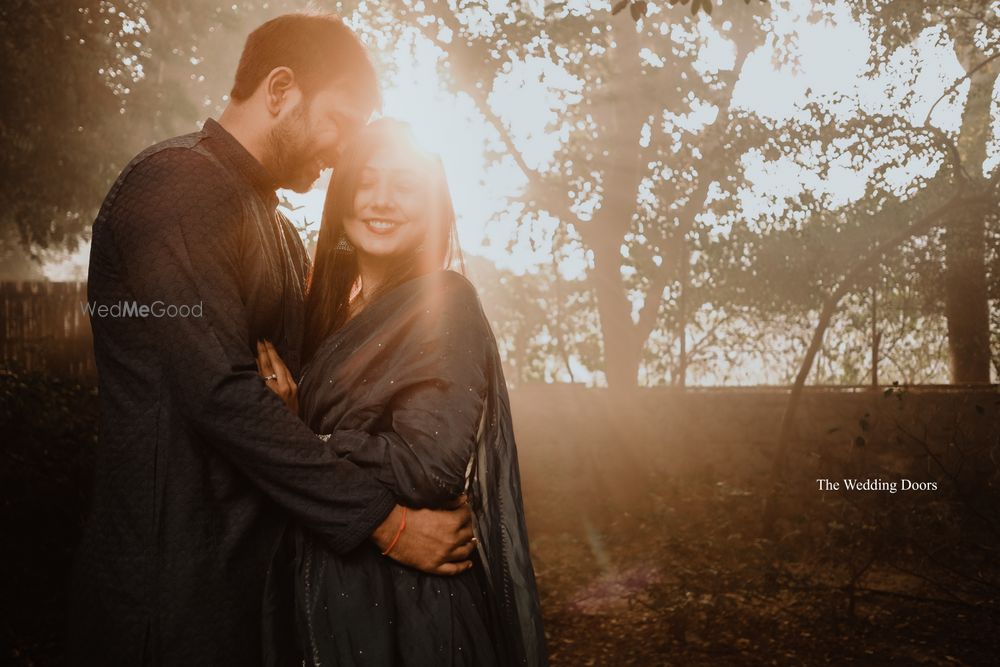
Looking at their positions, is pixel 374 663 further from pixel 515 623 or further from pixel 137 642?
pixel 137 642

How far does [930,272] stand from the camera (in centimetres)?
812

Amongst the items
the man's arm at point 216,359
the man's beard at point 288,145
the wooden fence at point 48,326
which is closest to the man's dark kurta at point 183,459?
the man's arm at point 216,359

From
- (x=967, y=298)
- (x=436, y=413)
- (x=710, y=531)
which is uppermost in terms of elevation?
(x=967, y=298)

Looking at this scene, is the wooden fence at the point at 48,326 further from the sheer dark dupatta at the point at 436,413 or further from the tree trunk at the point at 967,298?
the tree trunk at the point at 967,298

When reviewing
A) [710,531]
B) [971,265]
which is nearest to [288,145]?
[710,531]

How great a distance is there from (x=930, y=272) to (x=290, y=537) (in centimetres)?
839

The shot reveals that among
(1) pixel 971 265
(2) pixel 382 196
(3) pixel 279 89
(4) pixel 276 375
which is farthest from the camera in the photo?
(1) pixel 971 265

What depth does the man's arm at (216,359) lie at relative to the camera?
151 cm

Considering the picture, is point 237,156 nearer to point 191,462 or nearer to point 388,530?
point 191,462

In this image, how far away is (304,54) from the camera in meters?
1.87

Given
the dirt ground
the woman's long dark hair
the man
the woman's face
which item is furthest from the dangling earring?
the dirt ground

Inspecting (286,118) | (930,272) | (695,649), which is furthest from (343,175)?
(930,272)

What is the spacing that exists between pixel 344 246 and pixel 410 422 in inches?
28.3

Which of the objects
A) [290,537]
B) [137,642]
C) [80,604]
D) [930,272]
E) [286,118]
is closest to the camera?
[137,642]
